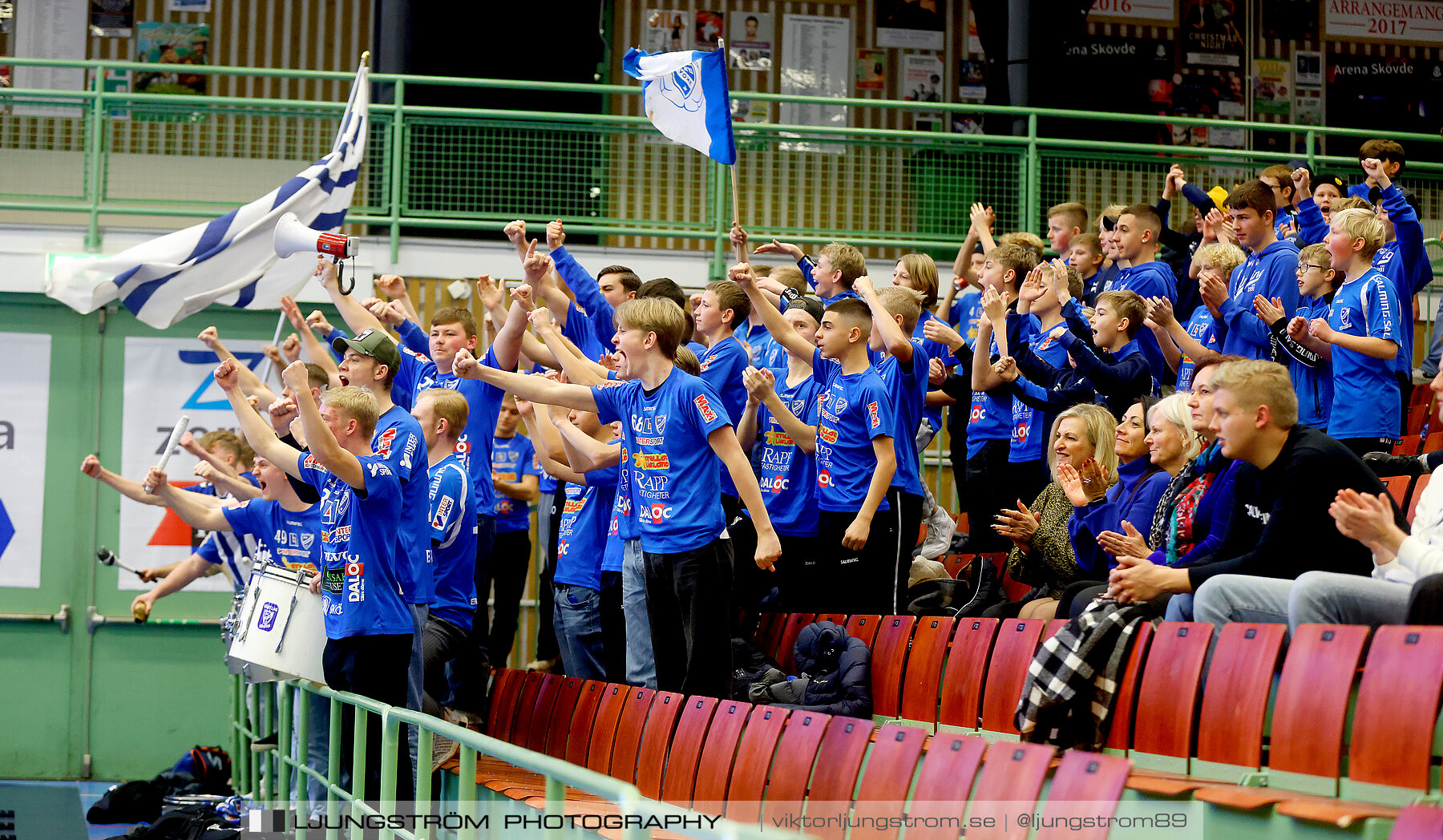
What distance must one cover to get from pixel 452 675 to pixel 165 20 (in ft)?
27.0

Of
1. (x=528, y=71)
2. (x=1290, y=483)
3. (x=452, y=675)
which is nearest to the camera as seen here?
(x=1290, y=483)

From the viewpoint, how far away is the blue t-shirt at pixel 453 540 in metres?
6.40

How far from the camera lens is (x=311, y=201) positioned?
9.20 meters

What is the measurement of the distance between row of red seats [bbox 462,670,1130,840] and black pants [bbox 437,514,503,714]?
705 mm

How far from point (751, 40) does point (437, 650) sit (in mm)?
8379

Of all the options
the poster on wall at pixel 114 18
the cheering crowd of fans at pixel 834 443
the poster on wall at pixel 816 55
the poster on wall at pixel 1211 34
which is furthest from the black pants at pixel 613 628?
the poster on wall at pixel 1211 34

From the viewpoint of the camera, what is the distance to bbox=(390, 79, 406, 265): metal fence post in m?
10.2

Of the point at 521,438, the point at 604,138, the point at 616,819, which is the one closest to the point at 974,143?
the point at 604,138

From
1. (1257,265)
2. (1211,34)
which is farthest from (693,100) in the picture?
(1211,34)

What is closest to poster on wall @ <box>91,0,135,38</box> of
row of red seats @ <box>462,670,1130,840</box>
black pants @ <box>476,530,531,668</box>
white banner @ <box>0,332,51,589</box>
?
white banner @ <box>0,332,51,589</box>

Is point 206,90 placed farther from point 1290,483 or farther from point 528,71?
point 1290,483

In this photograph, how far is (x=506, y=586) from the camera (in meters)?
8.48

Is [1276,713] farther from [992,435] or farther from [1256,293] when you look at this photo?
[1256,293]

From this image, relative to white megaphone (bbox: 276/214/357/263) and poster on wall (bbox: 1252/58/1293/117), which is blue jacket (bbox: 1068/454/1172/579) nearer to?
white megaphone (bbox: 276/214/357/263)
